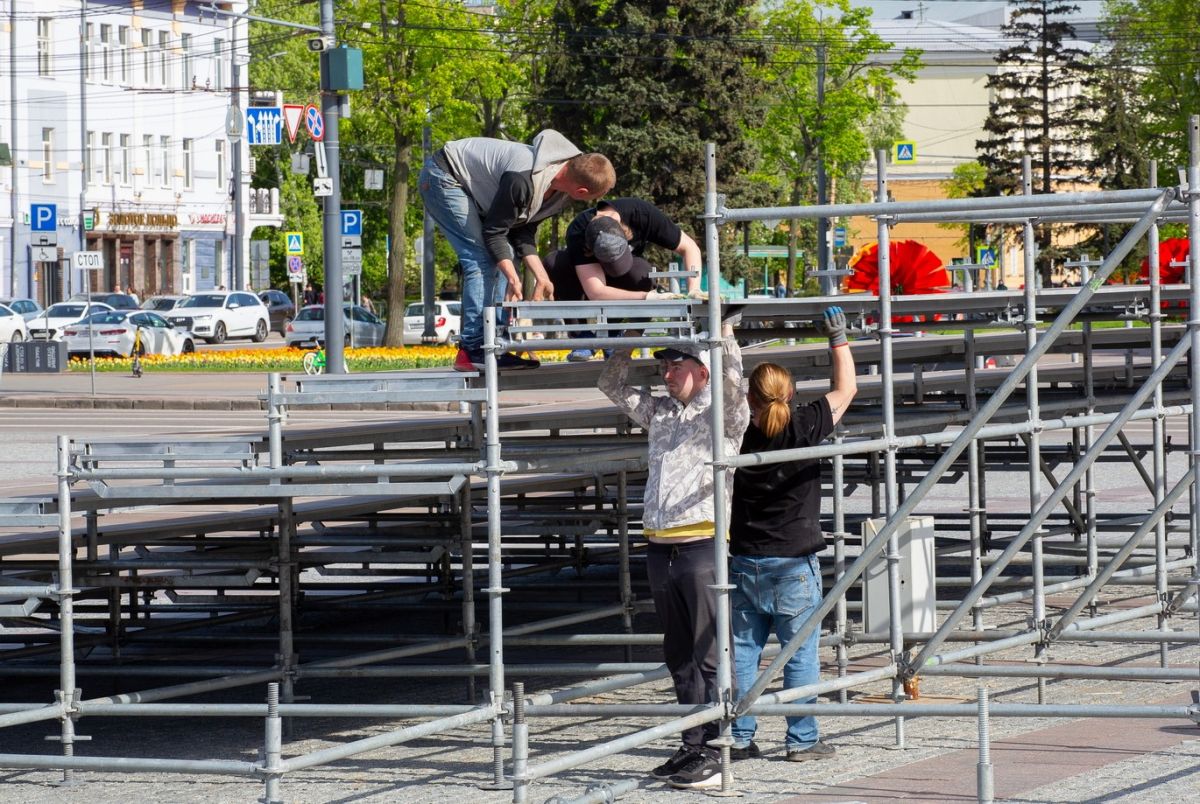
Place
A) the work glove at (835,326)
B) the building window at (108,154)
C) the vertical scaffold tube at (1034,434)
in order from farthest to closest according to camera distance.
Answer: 1. the building window at (108,154)
2. the vertical scaffold tube at (1034,434)
3. the work glove at (835,326)

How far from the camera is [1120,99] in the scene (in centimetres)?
6550

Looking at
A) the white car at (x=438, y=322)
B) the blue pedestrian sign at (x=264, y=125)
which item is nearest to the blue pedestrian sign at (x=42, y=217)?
the blue pedestrian sign at (x=264, y=125)

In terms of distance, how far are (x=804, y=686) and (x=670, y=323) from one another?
1642 mm

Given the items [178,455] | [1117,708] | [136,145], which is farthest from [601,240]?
[136,145]

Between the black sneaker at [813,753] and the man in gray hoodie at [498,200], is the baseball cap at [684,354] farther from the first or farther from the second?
the black sneaker at [813,753]

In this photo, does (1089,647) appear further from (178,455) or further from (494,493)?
(178,455)

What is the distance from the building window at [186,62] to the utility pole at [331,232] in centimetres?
4397

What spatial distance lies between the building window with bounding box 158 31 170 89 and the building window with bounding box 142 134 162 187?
2489 mm

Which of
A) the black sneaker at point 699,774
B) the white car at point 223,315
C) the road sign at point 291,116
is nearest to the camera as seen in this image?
the black sneaker at point 699,774

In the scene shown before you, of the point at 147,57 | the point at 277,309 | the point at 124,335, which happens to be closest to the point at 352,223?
the point at 124,335

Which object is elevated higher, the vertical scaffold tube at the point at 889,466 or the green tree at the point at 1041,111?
the green tree at the point at 1041,111

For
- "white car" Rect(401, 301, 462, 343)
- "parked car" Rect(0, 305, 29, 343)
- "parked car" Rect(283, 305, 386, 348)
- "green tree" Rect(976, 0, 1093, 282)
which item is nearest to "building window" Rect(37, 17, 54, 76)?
"parked car" Rect(0, 305, 29, 343)

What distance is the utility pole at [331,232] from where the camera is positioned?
31.1 m

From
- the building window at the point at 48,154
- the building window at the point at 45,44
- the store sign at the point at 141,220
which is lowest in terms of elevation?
the store sign at the point at 141,220
